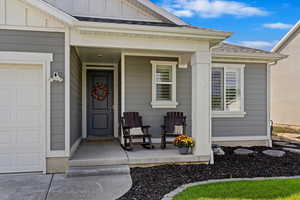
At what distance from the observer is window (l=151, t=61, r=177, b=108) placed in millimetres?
7102

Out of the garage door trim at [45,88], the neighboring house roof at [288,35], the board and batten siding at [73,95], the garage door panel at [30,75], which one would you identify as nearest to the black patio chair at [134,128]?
the board and batten siding at [73,95]

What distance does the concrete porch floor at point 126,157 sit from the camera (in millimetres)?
5039

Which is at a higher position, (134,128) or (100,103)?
(100,103)

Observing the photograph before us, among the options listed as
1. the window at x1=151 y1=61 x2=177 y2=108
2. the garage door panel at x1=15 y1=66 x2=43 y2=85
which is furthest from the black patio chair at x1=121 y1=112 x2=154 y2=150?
the garage door panel at x1=15 y1=66 x2=43 y2=85

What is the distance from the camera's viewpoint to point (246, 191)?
385 cm

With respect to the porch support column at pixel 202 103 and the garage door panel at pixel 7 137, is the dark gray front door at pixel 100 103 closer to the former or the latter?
the garage door panel at pixel 7 137

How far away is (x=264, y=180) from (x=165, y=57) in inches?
160

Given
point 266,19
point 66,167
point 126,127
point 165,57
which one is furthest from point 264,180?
point 266,19

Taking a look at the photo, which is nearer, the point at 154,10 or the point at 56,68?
the point at 56,68

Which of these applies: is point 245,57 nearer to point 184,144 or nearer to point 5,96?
point 184,144

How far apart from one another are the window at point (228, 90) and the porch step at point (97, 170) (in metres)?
3.97

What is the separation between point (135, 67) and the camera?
7.04m

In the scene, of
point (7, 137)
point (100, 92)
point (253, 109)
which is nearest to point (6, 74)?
point (7, 137)

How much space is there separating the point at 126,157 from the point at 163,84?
2655mm
